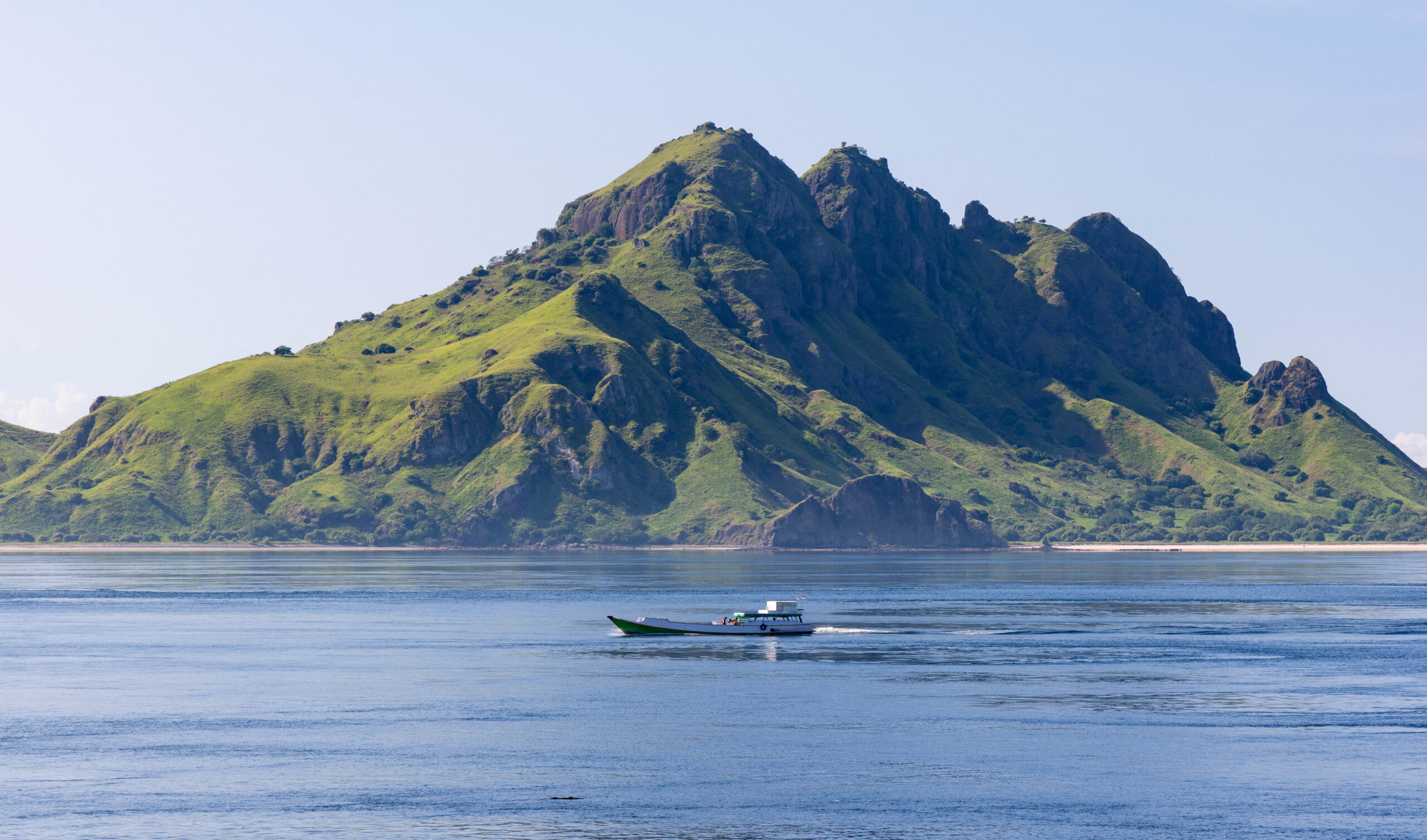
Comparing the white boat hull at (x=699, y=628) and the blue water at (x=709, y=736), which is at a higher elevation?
the white boat hull at (x=699, y=628)

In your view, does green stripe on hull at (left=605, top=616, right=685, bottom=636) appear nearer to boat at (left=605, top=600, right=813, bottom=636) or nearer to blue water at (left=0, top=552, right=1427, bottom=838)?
boat at (left=605, top=600, right=813, bottom=636)

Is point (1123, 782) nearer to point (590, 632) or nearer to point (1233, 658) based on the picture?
point (1233, 658)

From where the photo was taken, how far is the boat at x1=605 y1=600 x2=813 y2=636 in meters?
158

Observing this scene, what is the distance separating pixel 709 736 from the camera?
306 ft

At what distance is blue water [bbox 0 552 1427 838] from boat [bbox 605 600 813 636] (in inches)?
63.0

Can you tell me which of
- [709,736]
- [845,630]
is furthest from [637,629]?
[709,736]

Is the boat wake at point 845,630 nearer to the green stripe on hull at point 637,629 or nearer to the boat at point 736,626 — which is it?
the boat at point 736,626

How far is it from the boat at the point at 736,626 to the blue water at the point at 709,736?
63.0 inches

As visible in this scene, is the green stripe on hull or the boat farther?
the boat

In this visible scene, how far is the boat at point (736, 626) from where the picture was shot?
15825 centimetres

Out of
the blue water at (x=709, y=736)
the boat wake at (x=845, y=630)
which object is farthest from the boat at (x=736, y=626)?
the boat wake at (x=845, y=630)

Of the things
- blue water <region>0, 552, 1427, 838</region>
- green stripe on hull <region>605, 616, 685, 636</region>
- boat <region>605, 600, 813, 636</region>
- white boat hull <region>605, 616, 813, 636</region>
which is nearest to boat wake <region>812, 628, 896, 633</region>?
boat <region>605, 600, 813, 636</region>

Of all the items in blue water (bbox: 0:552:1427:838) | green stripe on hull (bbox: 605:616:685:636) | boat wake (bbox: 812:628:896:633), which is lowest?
blue water (bbox: 0:552:1427:838)

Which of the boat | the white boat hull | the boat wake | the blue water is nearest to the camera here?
the blue water
